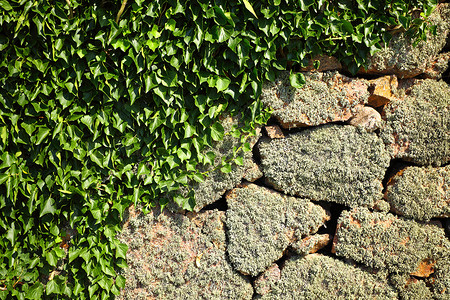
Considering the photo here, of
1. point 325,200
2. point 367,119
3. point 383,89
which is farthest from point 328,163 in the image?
point 383,89

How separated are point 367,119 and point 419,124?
1.14 feet

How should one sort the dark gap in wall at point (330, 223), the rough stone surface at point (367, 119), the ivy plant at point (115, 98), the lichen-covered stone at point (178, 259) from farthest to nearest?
the dark gap in wall at point (330, 223) < the rough stone surface at point (367, 119) < the lichen-covered stone at point (178, 259) < the ivy plant at point (115, 98)

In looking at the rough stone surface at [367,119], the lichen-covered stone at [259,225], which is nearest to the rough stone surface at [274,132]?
the lichen-covered stone at [259,225]

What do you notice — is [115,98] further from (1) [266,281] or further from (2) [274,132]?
(1) [266,281]

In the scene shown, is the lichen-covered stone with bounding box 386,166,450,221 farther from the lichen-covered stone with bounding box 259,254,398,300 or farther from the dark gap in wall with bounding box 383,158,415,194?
the lichen-covered stone with bounding box 259,254,398,300

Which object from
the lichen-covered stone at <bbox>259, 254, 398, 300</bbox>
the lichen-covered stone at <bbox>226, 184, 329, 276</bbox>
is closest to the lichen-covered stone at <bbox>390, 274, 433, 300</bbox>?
the lichen-covered stone at <bbox>259, 254, 398, 300</bbox>

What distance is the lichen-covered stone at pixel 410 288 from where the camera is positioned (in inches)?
97.5

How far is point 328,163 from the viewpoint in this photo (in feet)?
7.83

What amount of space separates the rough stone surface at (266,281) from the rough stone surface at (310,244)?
21cm

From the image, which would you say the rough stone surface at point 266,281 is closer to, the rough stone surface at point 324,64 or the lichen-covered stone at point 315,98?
the lichen-covered stone at point 315,98

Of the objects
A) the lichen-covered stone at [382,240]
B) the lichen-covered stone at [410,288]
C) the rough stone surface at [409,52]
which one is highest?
the rough stone surface at [409,52]

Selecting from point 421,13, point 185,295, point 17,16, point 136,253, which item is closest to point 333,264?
point 185,295

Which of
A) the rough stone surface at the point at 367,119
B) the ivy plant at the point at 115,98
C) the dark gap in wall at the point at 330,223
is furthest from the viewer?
the dark gap in wall at the point at 330,223

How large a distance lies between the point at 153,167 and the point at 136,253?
0.56 metres
